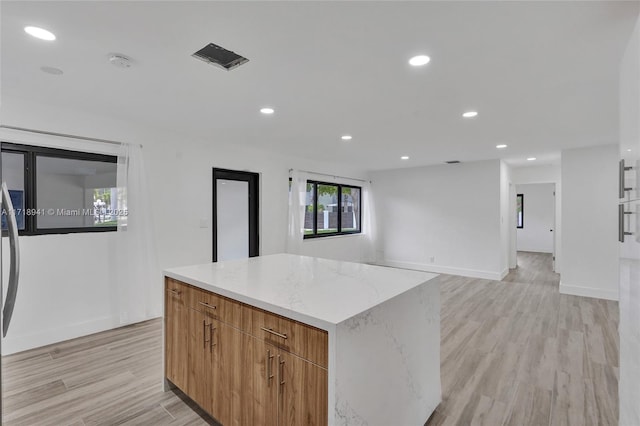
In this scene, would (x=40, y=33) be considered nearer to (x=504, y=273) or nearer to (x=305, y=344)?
(x=305, y=344)

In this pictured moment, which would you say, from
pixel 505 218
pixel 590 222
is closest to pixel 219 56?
pixel 590 222

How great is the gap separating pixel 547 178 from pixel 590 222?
2.29 meters

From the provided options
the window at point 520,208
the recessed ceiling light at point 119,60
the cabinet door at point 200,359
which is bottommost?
the cabinet door at point 200,359

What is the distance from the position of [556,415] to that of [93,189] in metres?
4.52

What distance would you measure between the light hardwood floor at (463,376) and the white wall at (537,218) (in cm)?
639

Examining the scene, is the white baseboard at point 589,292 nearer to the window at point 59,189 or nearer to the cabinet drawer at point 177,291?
the cabinet drawer at point 177,291

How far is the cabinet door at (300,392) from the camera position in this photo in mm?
1456

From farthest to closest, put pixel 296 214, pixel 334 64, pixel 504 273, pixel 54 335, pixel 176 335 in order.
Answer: pixel 504 273 < pixel 296 214 < pixel 54 335 < pixel 176 335 < pixel 334 64

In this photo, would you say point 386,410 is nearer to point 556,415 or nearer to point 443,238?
point 556,415

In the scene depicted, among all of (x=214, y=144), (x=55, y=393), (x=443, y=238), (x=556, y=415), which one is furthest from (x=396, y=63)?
(x=443, y=238)

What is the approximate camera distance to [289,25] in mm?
1809

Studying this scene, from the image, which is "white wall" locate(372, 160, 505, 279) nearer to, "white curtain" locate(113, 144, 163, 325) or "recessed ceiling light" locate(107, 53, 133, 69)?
"white curtain" locate(113, 144, 163, 325)

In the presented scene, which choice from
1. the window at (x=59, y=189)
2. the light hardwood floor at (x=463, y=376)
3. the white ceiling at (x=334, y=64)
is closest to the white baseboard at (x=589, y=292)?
the light hardwood floor at (x=463, y=376)

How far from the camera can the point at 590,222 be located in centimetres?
488
